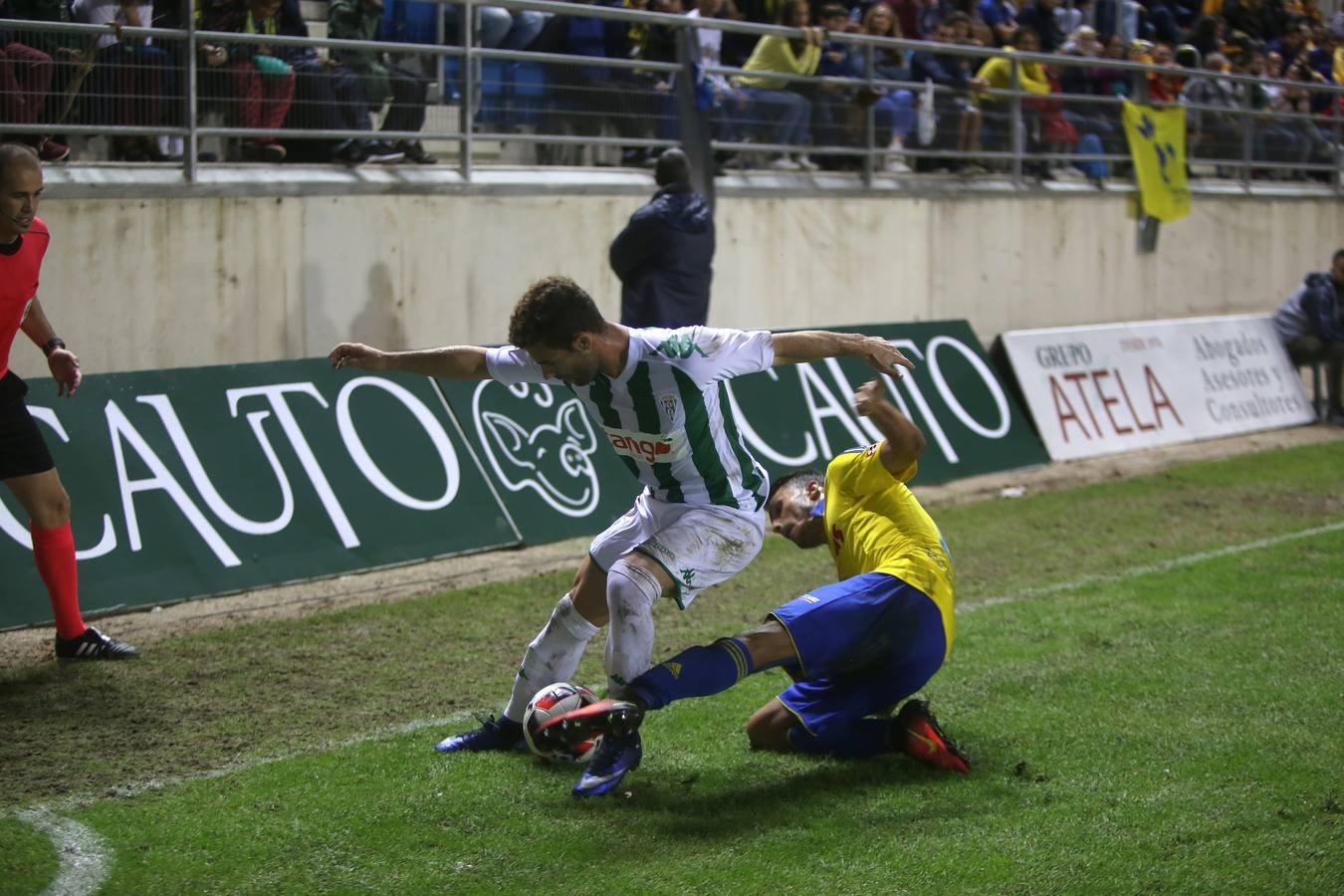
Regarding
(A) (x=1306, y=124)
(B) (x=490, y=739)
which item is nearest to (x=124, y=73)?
(B) (x=490, y=739)

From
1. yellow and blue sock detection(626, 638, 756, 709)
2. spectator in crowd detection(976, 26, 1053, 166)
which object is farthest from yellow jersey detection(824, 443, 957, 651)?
spectator in crowd detection(976, 26, 1053, 166)

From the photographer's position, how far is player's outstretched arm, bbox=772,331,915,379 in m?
5.03

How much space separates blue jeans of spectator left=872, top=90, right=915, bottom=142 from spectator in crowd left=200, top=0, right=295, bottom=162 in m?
5.82

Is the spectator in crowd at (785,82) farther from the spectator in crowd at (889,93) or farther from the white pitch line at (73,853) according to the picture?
the white pitch line at (73,853)

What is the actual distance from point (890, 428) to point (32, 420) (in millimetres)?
3838

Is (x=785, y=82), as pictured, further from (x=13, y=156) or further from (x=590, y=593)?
(x=590, y=593)

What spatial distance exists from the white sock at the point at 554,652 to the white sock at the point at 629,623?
0.46m

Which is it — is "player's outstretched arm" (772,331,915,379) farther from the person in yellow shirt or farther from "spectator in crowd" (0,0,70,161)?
the person in yellow shirt

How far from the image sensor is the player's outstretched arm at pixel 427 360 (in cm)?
548

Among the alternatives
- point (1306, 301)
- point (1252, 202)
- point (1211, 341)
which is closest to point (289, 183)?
point (1211, 341)

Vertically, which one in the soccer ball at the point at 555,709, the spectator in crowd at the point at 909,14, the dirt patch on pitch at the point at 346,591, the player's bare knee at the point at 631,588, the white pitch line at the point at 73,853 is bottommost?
the dirt patch on pitch at the point at 346,591

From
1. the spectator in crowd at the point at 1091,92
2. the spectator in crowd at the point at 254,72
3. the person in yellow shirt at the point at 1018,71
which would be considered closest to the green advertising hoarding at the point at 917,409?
the person in yellow shirt at the point at 1018,71

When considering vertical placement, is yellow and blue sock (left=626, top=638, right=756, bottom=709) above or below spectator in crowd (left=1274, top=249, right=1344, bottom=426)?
below

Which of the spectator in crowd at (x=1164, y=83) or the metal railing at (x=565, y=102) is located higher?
the spectator in crowd at (x=1164, y=83)
